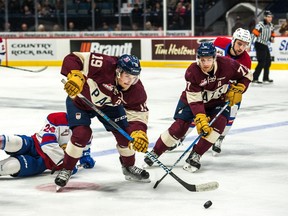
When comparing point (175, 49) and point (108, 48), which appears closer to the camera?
point (175, 49)

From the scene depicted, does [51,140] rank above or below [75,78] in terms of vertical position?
below

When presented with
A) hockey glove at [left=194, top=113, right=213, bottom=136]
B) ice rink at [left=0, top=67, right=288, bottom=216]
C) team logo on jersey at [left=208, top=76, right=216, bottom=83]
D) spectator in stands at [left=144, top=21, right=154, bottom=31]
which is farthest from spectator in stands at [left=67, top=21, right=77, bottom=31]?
hockey glove at [left=194, top=113, right=213, bottom=136]

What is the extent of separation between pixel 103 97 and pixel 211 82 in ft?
3.26

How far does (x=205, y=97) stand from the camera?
217 inches

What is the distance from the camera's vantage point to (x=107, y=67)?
15.2 ft

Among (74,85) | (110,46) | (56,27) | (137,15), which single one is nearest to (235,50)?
(74,85)

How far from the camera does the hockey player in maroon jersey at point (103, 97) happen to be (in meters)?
4.57

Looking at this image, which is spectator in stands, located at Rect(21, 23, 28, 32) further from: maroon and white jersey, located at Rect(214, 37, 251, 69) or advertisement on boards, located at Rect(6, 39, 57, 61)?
maroon and white jersey, located at Rect(214, 37, 251, 69)

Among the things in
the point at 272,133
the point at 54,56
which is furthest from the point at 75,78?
the point at 54,56

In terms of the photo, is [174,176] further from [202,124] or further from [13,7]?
[13,7]

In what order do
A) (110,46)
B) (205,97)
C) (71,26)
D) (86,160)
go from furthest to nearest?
(71,26) < (110,46) < (205,97) < (86,160)

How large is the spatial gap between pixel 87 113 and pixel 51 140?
0.33 meters

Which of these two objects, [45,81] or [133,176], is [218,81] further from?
[45,81]

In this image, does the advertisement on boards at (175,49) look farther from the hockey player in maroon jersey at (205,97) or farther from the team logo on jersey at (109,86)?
the team logo on jersey at (109,86)
